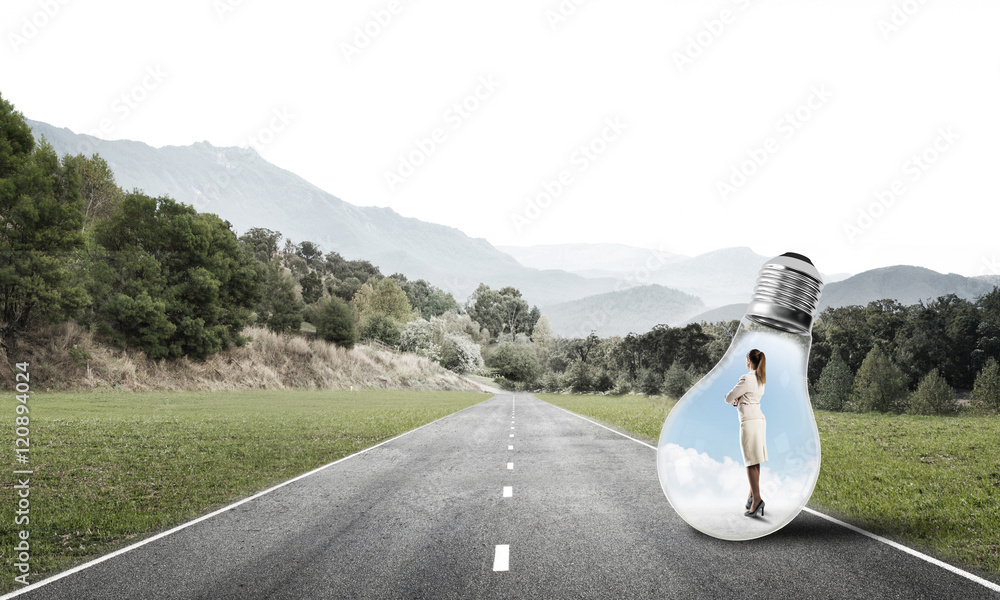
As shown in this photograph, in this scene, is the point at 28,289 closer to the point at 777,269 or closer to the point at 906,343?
the point at 777,269

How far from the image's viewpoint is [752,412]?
A: 3584mm

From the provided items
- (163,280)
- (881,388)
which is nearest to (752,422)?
(881,388)

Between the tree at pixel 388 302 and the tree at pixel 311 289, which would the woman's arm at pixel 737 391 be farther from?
the tree at pixel 311 289

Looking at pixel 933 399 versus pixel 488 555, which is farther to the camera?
pixel 933 399

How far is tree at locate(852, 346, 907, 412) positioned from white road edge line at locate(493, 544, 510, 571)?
38.8 m

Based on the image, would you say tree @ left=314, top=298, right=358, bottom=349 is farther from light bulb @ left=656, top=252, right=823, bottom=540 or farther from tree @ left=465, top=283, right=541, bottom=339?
tree @ left=465, top=283, right=541, bottom=339

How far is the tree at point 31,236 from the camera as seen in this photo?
31438 millimetres

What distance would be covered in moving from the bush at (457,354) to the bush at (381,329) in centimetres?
944

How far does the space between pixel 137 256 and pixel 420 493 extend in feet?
136

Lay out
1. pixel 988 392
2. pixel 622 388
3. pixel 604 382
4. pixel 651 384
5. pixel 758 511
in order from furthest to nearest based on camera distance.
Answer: pixel 604 382
pixel 622 388
pixel 651 384
pixel 988 392
pixel 758 511

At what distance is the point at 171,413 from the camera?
2255 cm

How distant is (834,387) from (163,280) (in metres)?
49.3

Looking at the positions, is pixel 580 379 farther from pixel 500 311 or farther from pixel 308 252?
pixel 308 252

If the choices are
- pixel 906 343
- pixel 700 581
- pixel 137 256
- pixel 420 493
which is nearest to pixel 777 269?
pixel 700 581
